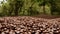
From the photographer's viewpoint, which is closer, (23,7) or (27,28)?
(27,28)

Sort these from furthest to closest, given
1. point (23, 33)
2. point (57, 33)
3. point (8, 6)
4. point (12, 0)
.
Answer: point (8, 6) → point (12, 0) → point (57, 33) → point (23, 33)

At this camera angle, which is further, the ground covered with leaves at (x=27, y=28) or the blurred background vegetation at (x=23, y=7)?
the blurred background vegetation at (x=23, y=7)

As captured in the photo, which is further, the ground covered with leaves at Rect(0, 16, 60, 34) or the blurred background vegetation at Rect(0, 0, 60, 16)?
the blurred background vegetation at Rect(0, 0, 60, 16)

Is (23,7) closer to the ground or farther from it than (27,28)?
closer to the ground

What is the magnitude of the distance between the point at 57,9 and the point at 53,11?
139 cm

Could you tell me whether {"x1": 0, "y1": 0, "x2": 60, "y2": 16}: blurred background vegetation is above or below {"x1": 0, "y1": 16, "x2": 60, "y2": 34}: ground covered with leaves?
below

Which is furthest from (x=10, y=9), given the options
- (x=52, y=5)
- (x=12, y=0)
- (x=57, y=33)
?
(x=57, y=33)

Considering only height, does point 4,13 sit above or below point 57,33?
below

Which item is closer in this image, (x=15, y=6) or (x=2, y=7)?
(x=15, y=6)

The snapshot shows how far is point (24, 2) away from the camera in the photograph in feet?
161

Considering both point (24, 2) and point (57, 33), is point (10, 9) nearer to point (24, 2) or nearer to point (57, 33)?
point (24, 2)

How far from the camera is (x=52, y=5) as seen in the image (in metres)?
51.8

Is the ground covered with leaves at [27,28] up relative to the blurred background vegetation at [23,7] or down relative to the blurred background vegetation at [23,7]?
up

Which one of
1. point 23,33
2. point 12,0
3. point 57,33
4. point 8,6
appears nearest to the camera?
→ point 23,33
